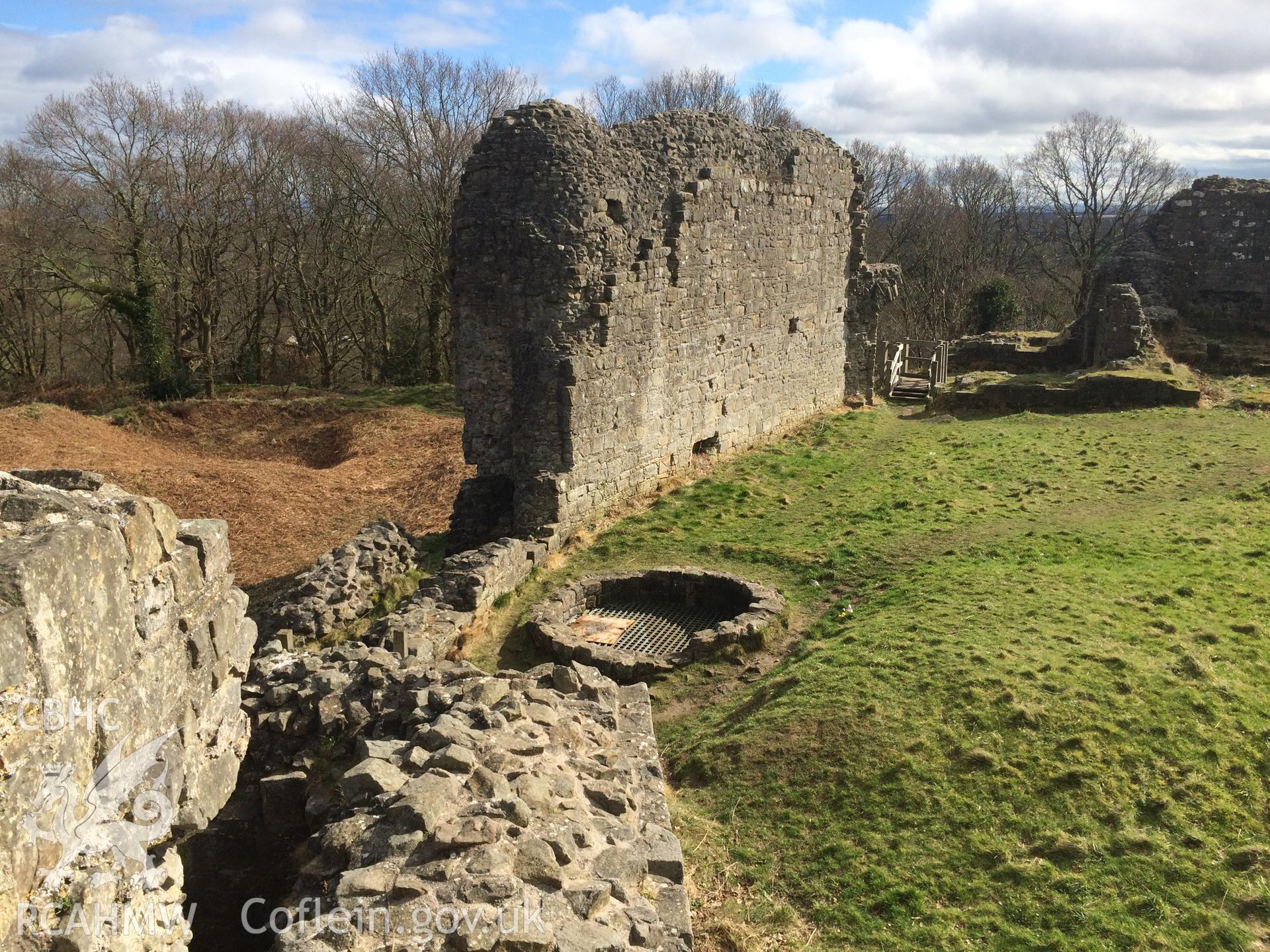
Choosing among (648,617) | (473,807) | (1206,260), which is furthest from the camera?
(1206,260)

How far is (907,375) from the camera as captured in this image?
1117 inches

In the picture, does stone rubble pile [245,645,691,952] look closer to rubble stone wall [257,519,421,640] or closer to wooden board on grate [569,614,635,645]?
wooden board on grate [569,614,635,645]

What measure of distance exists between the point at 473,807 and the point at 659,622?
6470 mm

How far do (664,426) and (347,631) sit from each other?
622 centimetres

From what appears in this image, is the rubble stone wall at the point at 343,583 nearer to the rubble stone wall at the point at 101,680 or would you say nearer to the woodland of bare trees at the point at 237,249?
the rubble stone wall at the point at 101,680

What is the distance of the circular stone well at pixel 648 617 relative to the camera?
9.84 m

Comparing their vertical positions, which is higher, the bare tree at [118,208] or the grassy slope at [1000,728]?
the bare tree at [118,208]

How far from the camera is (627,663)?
9.61 m

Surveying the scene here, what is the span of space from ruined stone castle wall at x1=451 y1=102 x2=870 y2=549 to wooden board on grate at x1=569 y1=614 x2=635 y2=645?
206cm

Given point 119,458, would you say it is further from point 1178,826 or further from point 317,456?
point 1178,826

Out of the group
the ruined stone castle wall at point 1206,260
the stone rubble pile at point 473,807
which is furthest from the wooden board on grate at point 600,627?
the ruined stone castle wall at point 1206,260

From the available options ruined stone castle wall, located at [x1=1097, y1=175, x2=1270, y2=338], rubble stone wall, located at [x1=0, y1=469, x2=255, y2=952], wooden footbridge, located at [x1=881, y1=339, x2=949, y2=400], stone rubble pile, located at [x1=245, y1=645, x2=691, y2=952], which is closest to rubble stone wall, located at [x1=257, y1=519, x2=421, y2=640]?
stone rubble pile, located at [x1=245, y1=645, x2=691, y2=952]

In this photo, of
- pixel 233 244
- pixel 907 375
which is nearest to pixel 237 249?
pixel 233 244

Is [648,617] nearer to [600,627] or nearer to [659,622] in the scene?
[659,622]
